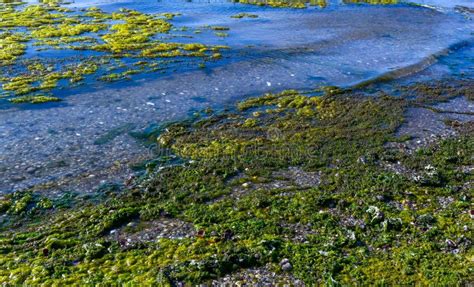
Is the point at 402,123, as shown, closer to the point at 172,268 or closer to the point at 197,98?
the point at 197,98

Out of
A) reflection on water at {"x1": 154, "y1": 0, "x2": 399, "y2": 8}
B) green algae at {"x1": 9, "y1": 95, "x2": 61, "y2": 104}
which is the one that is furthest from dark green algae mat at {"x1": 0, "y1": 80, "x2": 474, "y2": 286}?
reflection on water at {"x1": 154, "y1": 0, "x2": 399, "y2": 8}

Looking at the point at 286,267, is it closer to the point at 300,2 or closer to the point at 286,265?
the point at 286,265

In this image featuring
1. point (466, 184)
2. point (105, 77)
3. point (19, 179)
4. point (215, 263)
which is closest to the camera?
point (215, 263)

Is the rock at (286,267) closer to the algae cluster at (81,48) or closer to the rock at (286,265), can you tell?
the rock at (286,265)

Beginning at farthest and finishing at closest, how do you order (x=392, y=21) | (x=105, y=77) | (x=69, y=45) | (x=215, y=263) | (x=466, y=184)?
(x=392, y=21), (x=69, y=45), (x=105, y=77), (x=466, y=184), (x=215, y=263)

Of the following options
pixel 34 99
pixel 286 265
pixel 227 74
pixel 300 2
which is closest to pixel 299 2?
pixel 300 2

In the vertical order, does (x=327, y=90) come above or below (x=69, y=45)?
below

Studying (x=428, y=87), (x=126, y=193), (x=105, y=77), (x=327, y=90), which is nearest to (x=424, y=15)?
(x=428, y=87)
